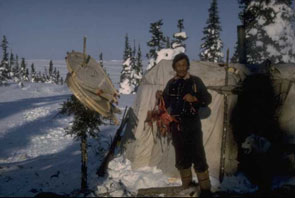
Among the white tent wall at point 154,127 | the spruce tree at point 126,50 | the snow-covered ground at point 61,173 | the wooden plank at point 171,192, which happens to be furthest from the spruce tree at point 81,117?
the spruce tree at point 126,50

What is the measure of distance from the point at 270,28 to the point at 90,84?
16130mm

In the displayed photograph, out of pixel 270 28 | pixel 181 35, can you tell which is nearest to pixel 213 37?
pixel 181 35

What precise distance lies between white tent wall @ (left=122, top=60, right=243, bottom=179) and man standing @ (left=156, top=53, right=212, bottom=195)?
1572mm

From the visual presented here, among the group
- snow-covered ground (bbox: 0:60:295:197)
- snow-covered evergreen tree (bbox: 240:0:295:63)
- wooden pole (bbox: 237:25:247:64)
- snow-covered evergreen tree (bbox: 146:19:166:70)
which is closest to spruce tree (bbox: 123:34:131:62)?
snow-covered evergreen tree (bbox: 146:19:166:70)

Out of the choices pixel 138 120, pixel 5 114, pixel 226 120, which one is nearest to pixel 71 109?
pixel 138 120

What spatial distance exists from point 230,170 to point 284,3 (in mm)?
15493

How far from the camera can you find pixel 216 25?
1336 inches

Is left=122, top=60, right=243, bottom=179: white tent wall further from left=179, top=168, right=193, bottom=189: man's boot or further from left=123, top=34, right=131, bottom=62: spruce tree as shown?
left=123, top=34, right=131, bottom=62: spruce tree

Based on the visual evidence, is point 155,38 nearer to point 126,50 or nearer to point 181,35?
point 181,35

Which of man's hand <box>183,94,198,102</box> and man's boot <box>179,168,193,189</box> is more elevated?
man's hand <box>183,94,198,102</box>

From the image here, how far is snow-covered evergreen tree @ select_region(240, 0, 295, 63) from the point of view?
16969 mm

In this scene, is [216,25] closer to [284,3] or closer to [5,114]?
[284,3]

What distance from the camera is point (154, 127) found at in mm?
7195

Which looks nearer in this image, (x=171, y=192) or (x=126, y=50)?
(x=171, y=192)
